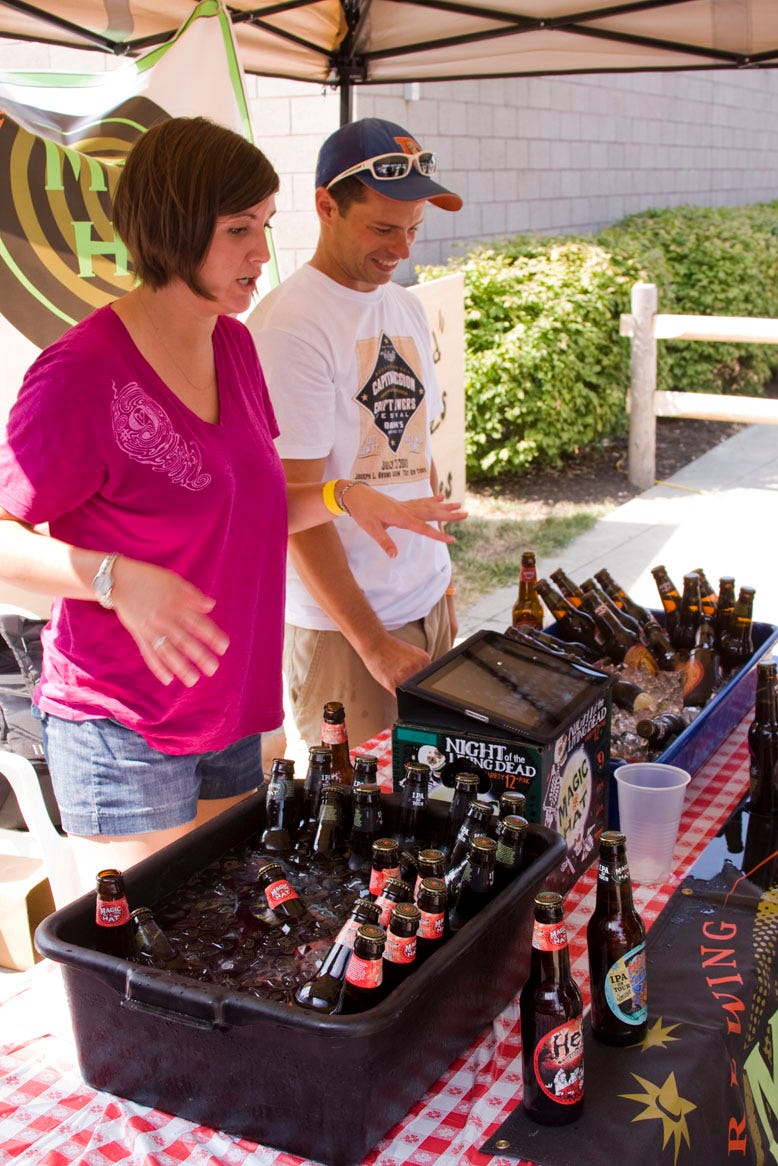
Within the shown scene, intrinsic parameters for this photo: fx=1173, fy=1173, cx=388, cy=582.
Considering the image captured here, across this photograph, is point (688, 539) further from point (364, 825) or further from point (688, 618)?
point (364, 825)

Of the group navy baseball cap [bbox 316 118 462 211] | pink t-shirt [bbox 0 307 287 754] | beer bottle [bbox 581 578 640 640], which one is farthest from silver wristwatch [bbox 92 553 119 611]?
beer bottle [bbox 581 578 640 640]

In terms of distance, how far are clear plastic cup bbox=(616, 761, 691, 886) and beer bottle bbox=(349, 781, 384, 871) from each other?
0.44m

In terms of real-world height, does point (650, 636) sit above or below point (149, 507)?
below

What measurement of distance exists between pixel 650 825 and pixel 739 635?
3.22 ft

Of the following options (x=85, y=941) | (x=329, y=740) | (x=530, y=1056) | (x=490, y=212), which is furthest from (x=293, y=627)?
(x=490, y=212)

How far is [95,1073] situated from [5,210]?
2.56m

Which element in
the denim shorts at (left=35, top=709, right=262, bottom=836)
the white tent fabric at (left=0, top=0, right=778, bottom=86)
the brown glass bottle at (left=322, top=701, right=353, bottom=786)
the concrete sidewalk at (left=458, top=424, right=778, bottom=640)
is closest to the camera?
the denim shorts at (left=35, top=709, right=262, bottom=836)

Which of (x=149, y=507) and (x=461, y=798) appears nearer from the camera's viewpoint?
(x=461, y=798)

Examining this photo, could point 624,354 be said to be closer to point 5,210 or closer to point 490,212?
point 490,212

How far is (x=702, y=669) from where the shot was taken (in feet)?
8.35

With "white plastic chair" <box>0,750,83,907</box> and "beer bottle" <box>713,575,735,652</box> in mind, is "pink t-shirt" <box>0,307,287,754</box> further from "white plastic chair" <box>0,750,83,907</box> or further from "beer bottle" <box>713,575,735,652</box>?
"beer bottle" <box>713,575,735,652</box>

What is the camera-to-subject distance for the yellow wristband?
2133 millimetres

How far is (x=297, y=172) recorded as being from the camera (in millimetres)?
7523

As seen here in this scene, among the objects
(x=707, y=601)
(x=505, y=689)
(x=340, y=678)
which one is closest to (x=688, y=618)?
(x=707, y=601)
